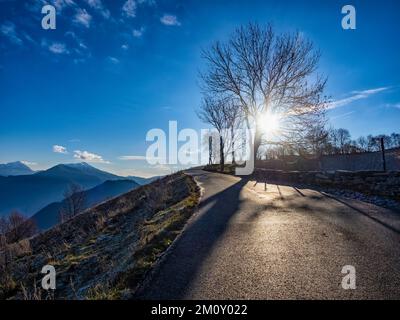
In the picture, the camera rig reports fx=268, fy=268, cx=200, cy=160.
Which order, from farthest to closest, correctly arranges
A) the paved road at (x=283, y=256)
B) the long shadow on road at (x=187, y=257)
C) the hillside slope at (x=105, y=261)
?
the hillside slope at (x=105, y=261) → the long shadow on road at (x=187, y=257) → the paved road at (x=283, y=256)

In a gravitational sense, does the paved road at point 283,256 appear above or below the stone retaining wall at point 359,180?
below

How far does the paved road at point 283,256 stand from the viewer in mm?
3604

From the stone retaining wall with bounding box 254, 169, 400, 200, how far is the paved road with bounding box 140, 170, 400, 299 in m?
2.58

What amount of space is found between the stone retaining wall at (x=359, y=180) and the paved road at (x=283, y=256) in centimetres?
258

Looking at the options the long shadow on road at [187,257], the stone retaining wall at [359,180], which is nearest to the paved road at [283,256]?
the long shadow on road at [187,257]

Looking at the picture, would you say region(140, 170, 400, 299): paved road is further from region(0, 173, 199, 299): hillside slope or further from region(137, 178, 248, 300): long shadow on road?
region(0, 173, 199, 299): hillside slope

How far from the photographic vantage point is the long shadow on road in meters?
3.77

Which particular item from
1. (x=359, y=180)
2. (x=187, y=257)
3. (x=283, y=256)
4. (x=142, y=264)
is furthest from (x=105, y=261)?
(x=359, y=180)

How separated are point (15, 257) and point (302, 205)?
1475 cm

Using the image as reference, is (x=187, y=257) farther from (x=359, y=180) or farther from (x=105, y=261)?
(x=359, y=180)

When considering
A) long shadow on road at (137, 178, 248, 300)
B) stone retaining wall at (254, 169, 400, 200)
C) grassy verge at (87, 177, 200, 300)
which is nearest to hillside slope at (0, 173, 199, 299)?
grassy verge at (87, 177, 200, 300)

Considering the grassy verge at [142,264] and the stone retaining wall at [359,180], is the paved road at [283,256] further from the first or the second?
the stone retaining wall at [359,180]

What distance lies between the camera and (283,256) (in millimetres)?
4801

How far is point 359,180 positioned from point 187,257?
10108 millimetres
